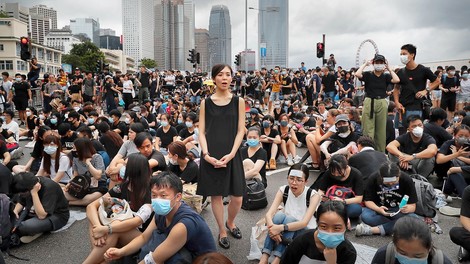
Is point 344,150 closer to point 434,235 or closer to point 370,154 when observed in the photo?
point 370,154

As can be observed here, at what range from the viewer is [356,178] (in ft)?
15.7

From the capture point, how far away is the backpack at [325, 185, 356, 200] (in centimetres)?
471

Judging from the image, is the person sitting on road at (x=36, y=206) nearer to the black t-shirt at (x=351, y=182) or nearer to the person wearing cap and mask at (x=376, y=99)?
the black t-shirt at (x=351, y=182)

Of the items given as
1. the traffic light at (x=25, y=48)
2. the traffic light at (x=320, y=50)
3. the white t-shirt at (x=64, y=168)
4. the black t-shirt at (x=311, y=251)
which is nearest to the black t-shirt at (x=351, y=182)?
the black t-shirt at (x=311, y=251)

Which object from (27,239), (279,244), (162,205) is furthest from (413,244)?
(27,239)

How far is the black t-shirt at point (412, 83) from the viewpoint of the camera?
261 inches

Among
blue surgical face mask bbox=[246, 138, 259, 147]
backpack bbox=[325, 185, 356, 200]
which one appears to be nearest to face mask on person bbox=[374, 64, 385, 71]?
blue surgical face mask bbox=[246, 138, 259, 147]

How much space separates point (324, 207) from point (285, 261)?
0.58 meters

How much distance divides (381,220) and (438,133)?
269cm

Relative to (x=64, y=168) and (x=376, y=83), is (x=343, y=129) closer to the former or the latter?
(x=376, y=83)

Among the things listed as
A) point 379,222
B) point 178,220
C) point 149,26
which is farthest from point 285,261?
point 149,26

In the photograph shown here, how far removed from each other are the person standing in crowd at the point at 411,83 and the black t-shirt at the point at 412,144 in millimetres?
690

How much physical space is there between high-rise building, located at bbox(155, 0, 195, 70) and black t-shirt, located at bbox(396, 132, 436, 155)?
94100 mm

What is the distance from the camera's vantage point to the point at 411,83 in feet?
22.1
